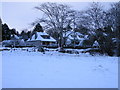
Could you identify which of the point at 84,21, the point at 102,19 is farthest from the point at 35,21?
the point at 102,19

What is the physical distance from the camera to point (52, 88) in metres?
4.29

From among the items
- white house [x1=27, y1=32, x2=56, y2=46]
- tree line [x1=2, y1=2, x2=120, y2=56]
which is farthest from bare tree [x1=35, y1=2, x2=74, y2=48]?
white house [x1=27, y1=32, x2=56, y2=46]

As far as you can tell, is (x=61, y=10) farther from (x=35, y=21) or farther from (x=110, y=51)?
(x=110, y=51)

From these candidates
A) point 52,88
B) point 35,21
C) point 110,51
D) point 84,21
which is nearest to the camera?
point 52,88

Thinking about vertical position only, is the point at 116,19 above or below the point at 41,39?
above

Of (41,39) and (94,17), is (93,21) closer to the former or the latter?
(94,17)

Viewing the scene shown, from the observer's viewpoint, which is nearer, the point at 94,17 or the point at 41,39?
the point at 94,17

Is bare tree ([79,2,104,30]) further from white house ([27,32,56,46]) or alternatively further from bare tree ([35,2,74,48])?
white house ([27,32,56,46])

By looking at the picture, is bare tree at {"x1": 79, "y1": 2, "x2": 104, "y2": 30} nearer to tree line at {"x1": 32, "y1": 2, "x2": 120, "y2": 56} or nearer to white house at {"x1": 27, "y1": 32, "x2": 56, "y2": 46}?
tree line at {"x1": 32, "y1": 2, "x2": 120, "y2": 56}

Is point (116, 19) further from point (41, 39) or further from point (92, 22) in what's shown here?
point (41, 39)

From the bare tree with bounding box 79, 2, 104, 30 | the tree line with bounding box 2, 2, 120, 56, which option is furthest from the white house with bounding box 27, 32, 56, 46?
the bare tree with bounding box 79, 2, 104, 30

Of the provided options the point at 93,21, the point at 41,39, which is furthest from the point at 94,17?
the point at 41,39

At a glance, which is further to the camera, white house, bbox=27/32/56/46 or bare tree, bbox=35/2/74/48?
white house, bbox=27/32/56/46

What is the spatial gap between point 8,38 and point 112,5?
46903 mm
